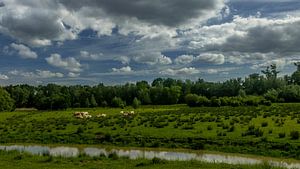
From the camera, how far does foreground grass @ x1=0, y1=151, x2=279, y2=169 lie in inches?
953

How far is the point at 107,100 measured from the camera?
171625 millimetres

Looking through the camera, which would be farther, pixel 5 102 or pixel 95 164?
pixel 5 102

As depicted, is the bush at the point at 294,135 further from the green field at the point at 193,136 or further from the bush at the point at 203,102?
the bush at the point at 203,102

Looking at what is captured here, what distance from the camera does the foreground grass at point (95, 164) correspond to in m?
24.2

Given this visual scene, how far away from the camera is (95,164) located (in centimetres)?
Result: 2577

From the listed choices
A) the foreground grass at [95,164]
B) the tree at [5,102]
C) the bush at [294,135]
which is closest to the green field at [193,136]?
the bush at [294,135]

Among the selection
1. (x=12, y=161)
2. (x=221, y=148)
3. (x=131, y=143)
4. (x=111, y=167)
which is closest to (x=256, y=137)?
(x=221, y=148)

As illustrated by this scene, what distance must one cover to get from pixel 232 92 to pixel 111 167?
146m

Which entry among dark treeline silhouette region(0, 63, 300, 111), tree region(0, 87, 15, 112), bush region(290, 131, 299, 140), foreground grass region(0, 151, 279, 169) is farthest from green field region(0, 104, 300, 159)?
tree region(0, 87, 15, 112)

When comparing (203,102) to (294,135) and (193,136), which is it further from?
(294,135)

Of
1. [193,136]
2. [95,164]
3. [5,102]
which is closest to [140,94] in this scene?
[5,102]

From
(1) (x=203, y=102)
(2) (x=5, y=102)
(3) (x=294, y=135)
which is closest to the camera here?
(3) (x=294, y=135)

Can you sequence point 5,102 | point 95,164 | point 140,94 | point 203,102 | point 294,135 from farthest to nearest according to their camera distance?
point 140,94 < point 5,102 < point 203,102 < point 294,135 < point 95,164

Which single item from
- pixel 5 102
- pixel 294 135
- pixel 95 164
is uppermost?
pixel 5 102
